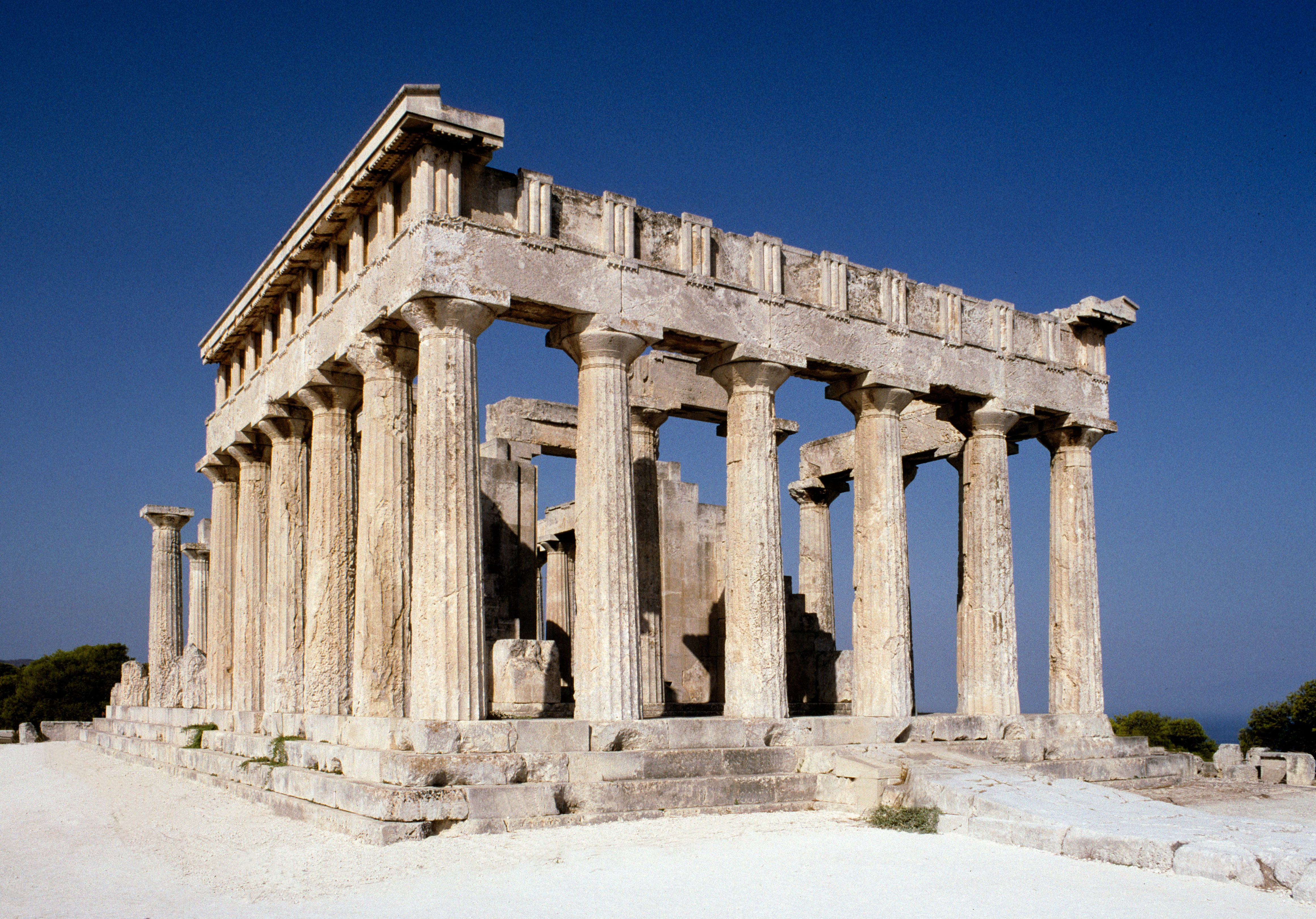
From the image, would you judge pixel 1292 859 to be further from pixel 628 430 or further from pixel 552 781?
pixel 628 430

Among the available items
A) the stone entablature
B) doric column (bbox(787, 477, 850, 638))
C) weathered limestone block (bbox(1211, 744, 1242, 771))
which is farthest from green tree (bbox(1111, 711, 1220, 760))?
the stone entablature

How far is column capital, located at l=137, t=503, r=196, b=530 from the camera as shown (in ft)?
108

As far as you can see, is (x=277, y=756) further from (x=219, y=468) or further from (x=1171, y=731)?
(x=1171, y=731)

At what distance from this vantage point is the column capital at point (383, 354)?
16656 mm

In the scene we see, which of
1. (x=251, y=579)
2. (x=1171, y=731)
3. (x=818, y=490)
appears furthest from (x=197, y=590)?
(x=1171, y=731)

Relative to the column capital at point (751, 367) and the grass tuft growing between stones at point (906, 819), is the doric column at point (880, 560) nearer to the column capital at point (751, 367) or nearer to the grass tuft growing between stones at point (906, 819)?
the column capital at point (751, 367)

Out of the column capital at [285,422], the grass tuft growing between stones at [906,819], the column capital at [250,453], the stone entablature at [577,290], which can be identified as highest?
the stone entablature at [577,290]

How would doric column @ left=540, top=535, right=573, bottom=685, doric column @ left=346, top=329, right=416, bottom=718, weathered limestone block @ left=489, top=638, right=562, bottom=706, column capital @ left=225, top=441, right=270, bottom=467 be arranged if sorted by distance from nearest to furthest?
doric column @ left=346, top=329, right=416, bottom=718
weathered limestone block @ left=489, top=638, right=562, bottom=706
column capital @ left=225, top=441, right=270, bottom=467
doric column @ left=540, top=535, right=573, bottom=685

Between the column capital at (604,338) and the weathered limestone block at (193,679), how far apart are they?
1246 centimetres

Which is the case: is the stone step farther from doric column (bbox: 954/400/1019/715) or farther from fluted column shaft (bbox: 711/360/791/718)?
doric column (bbox: 954/400/1019/715)

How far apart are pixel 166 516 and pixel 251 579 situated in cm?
1306

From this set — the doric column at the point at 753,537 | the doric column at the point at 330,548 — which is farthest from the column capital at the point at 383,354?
the doric column at the point at 753,537

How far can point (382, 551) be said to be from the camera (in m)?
16.1

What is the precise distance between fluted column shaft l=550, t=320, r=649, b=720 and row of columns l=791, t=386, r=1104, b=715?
15.2 feet
